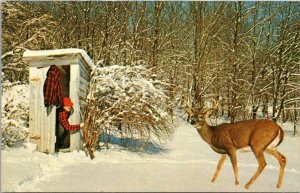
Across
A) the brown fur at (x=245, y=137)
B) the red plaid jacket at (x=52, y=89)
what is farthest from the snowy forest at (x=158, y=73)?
the red plaid jacket at (x=52, y=89)

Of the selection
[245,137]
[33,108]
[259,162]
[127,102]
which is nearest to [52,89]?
[33,108]

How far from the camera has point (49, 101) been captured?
27.4 feet

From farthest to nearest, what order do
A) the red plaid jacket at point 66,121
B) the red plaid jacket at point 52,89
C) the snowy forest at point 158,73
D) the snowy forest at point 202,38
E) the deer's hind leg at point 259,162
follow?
1. the snowy forest at point 202,38
2. the red plaid jacket at point 52,89
3. the red plaid jacket at point 66,121
4. the snowy forest at point 158,73
5. the deer's hind leg at point 259,162

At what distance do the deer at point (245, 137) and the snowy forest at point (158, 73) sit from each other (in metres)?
0.31

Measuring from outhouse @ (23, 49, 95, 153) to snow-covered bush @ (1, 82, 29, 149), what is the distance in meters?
0.26

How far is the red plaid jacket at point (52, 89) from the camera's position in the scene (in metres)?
8.35

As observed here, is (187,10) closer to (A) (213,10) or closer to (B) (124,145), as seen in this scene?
(A) (213,10)

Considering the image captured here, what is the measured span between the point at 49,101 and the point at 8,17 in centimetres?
359

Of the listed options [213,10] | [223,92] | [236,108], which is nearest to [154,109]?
[236,108]

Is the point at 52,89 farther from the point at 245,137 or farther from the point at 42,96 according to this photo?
the point at 245,137

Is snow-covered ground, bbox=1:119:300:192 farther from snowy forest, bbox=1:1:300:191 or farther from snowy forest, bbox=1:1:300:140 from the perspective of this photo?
snowy forest, bbox=1:1:300:140

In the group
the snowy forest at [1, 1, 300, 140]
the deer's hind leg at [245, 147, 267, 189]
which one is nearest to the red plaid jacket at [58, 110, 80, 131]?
the deer's hind leg at [245, 147, 267, 189]

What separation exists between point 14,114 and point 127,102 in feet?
7.95

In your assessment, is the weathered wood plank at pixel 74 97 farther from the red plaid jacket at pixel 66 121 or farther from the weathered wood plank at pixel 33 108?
the weathered wood plank at pixel 33 108
